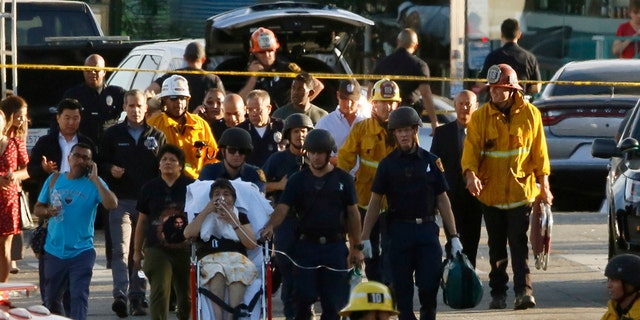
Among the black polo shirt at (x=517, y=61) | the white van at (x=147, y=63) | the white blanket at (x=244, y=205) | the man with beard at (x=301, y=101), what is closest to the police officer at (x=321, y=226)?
the white blanket at (x=244, y=205)

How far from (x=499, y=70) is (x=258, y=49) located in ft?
12.6

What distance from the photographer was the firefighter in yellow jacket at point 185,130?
14852 mm

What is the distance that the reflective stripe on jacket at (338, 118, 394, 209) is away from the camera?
14.2 metres

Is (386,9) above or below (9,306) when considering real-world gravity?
above

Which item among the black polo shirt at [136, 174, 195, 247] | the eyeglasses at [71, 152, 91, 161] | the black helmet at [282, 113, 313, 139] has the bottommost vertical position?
the black polo shirt at [136, 174, 195, 247]

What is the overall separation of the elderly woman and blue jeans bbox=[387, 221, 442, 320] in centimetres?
154

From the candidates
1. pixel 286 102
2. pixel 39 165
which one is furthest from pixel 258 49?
pixel 39 165

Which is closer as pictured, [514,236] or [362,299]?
[362,299]

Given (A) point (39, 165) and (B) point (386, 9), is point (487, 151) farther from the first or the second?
(B) point (386, 9)

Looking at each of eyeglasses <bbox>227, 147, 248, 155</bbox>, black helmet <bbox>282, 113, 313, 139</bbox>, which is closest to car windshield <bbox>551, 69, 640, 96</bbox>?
black helmet <bbox>282, 113, 313, 139</bbox>

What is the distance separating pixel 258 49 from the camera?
1742 cm

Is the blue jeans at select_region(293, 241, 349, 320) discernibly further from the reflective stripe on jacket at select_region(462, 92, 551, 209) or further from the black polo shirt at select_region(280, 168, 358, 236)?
the reflective stripe on jacket at select_region(462, 92, 551, 209)

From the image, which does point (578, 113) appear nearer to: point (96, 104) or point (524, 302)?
point (524, 302)

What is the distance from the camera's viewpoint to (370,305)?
940 centimetres
